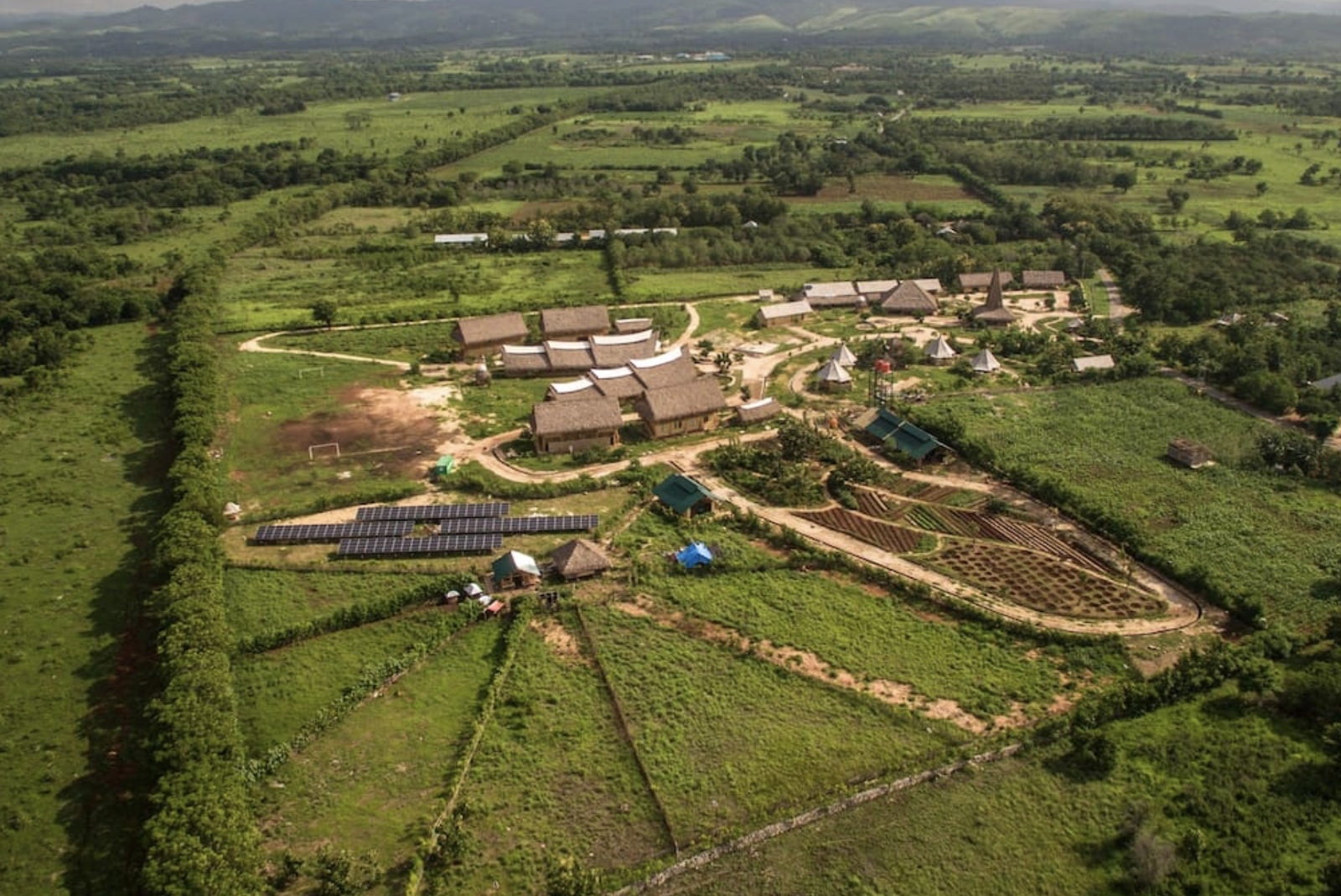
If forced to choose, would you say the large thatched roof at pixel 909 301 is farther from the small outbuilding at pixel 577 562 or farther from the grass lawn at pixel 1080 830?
the grass lawn at pixel 1080 830

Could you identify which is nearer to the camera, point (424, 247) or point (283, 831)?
point (283, 831)

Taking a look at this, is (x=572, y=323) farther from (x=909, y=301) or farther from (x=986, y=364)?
(x=986, y=364)

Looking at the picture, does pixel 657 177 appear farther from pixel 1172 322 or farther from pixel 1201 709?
pixel 1201 709

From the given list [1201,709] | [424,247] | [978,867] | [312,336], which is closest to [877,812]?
[978,867]

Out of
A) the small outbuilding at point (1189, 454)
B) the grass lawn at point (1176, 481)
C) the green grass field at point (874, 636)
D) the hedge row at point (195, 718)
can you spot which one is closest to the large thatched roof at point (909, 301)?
the grass lawn at point (1176, 481)

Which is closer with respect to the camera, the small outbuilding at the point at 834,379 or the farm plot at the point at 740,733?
the farm plot at the point at 740,733

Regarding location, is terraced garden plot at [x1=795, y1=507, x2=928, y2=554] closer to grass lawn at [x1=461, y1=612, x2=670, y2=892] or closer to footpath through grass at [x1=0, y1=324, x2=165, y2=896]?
grass lawn at [x1=461, y1=612, x2=670, y2=892]
